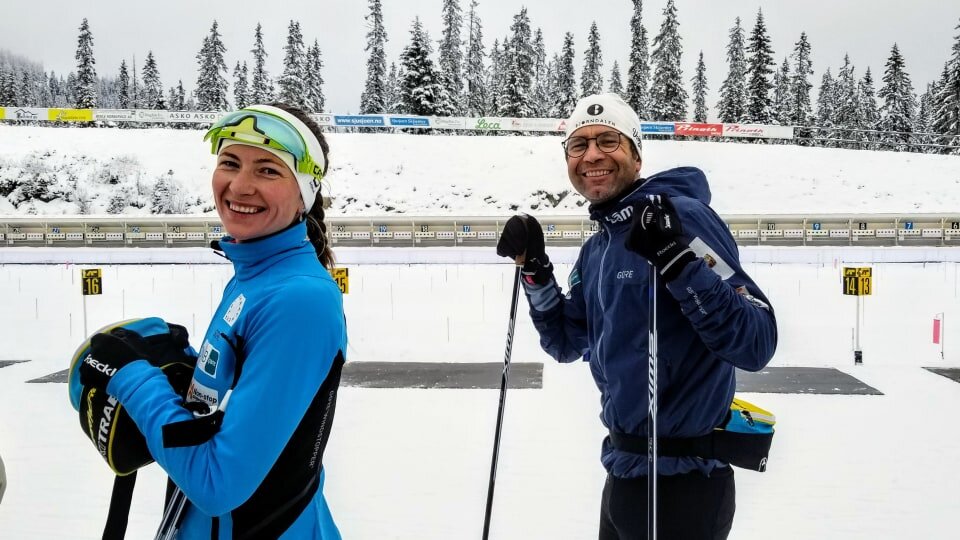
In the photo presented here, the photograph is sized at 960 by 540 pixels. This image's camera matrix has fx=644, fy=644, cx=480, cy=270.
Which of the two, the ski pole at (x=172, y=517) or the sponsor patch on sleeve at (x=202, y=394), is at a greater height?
the sponsor patch on sleeve at (x=202, y=394)

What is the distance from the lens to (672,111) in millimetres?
49844

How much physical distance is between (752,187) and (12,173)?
40616mm

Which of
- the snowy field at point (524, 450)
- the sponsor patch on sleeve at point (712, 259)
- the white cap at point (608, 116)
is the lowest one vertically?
the snowy field at point (524, 450)

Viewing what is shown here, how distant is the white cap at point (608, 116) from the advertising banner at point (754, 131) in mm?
44433

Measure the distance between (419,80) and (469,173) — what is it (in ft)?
47.0

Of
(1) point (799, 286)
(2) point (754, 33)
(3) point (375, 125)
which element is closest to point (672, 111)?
(2) point (754, 33)

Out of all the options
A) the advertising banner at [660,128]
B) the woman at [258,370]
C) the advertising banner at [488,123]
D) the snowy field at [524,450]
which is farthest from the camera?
the advertising banner at [488,123]

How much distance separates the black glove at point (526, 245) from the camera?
3016 millimetres

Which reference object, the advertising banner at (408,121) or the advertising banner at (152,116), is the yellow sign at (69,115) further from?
the advertising banner at (408,121)

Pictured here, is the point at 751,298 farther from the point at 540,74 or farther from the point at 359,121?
the point at 540,74

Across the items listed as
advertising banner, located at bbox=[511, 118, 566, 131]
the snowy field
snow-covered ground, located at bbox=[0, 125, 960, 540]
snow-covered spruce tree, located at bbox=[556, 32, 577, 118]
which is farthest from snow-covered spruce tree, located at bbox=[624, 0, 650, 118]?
the snowy field

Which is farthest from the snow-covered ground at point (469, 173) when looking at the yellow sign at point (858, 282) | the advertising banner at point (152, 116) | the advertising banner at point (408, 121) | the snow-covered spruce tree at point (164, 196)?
the yellow sign at point (858, 282)

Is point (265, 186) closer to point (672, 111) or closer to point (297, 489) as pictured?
point (297, 489)

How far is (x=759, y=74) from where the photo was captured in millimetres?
49719
